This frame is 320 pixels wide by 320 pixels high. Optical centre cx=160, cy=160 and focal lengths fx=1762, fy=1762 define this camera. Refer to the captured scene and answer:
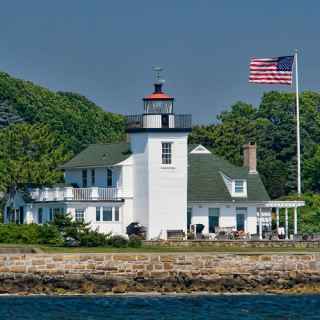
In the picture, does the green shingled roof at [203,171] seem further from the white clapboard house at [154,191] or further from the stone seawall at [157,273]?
the stone seawall at [157,273]

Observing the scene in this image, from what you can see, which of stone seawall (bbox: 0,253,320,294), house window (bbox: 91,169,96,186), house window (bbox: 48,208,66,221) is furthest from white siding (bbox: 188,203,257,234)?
stone seawall (bbox: 0,253,320,294)

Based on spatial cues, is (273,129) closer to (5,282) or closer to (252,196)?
(252,196)

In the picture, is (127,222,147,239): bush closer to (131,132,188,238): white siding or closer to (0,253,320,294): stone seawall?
(131,132,188,238): white siding

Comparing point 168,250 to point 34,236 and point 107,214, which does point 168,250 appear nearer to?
point 34,236

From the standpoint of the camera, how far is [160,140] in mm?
89375

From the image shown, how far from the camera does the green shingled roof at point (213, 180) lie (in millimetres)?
92250

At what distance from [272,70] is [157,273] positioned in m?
22.6

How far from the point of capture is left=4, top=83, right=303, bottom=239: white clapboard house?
89250mm

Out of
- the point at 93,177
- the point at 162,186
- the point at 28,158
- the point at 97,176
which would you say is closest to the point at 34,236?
the point at 162,186

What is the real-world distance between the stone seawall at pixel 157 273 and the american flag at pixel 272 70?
60.2ft

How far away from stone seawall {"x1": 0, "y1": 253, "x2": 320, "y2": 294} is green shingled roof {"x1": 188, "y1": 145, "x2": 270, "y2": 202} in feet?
60.9

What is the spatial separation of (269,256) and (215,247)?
10.5 m

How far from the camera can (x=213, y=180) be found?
9381 centimetres

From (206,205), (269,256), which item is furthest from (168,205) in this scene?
(269,256)
